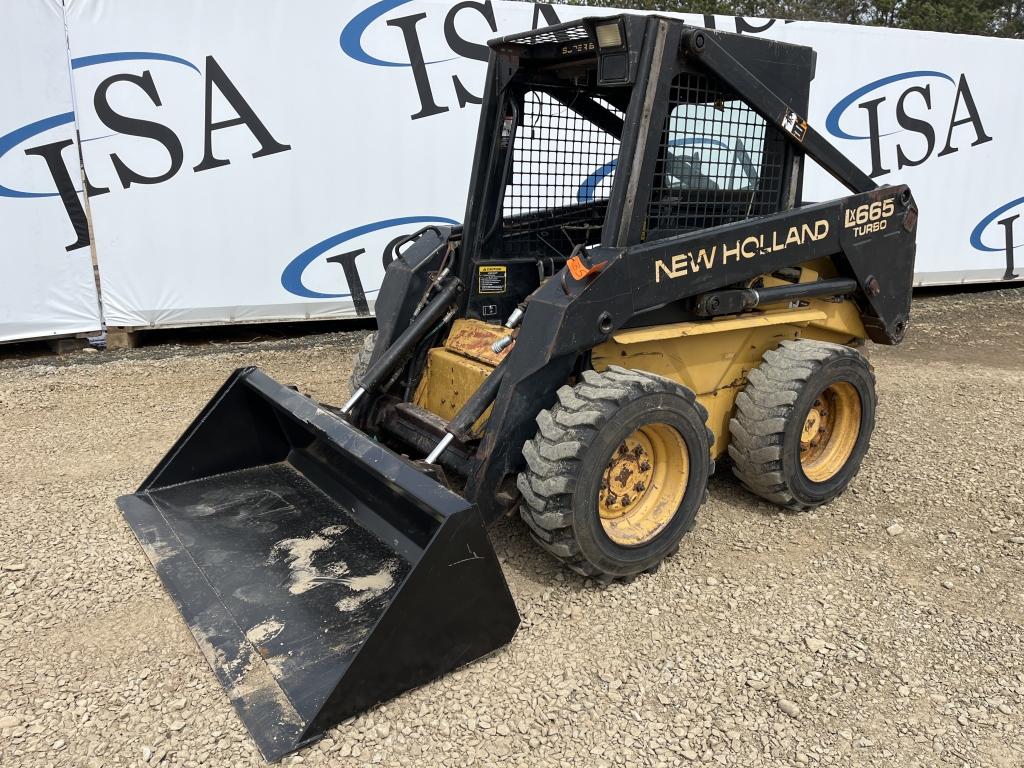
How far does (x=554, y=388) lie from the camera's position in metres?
3.07

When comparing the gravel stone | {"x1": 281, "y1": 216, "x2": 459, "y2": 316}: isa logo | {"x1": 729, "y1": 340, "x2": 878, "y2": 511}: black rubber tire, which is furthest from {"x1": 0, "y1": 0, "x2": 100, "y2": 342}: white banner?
the gravel stone

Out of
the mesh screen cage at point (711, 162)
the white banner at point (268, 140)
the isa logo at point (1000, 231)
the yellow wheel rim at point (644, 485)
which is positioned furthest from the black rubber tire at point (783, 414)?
the isa logo at point (1000, 231)

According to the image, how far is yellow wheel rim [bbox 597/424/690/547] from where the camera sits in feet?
10.3

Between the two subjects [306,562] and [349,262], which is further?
[349,262]

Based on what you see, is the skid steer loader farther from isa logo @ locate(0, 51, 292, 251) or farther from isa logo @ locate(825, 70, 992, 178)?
isa logo @ locate(825, 70, 992, 178)

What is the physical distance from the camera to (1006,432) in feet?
16.8

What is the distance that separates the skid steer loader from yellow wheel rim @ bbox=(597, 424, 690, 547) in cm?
1

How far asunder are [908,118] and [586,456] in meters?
7.89

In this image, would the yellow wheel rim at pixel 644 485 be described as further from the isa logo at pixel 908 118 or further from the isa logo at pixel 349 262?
the isa logo at pixel 908 118

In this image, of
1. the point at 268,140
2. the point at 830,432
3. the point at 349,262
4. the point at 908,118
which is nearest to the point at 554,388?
the point at 830,432

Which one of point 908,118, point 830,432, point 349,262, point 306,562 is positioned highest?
point 908,118

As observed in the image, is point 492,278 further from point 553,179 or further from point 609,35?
point 609,35

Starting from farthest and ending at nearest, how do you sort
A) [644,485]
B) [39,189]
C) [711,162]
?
1. [39,189]
2. [711,162]
3. [644,485]

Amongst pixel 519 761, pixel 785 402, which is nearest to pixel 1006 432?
pixel 785 402
